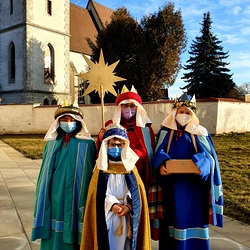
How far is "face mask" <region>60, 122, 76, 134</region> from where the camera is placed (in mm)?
3468

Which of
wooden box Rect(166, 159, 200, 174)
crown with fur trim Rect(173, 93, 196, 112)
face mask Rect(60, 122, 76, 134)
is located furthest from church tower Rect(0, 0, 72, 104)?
wooden box Rect(166, 159, 200, 174)

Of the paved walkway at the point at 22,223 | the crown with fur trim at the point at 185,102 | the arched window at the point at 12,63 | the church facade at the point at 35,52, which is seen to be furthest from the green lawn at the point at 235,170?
the arched window at the point at 12,63

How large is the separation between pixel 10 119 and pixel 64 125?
18.6 metres

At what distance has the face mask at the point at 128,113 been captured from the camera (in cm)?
363

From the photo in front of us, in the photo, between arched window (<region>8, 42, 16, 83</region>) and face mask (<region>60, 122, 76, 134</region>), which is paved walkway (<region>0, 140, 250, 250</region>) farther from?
arched window (<region>8, 42, 16, 83</region>)

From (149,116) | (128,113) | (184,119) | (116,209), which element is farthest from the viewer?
(149,116)

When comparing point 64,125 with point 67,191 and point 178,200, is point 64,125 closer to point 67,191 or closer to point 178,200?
point 67,191

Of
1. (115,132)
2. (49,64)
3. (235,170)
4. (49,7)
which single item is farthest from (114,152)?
(49,7)

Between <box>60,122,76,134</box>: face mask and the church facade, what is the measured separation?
79.6 ft

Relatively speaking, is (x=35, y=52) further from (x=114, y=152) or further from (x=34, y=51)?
(x=114, y=152)

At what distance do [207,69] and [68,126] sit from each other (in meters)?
35.2

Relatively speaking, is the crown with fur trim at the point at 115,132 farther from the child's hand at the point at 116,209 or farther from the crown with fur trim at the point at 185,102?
the crown with fur trim at the point at 185,102

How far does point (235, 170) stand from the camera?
8.67 m

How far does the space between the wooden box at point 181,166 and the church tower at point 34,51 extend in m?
25.3
